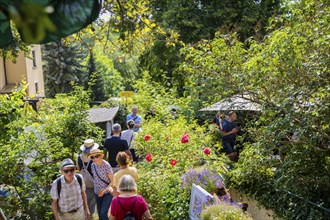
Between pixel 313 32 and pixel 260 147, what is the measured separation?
1595 mm

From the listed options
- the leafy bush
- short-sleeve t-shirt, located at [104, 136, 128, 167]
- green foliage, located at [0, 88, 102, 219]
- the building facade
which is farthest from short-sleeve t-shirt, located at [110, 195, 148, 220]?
the building facade

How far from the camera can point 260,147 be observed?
6379 millimetres

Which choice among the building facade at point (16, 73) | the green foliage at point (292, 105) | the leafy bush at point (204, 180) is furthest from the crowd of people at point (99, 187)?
the building facade at point (16, 73)

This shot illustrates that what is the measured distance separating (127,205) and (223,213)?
52.4 inches

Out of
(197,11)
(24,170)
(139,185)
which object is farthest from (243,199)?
(197,11)

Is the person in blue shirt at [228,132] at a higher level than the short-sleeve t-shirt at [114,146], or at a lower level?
lower

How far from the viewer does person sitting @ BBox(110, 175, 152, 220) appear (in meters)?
5.68

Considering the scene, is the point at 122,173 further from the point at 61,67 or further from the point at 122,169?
the point at 61,67

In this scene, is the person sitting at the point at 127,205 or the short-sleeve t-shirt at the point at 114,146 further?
the short-sleeve t-shirt at the point at 114,146

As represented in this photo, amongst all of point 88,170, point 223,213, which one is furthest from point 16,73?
point 223,213

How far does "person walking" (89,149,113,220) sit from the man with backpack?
2.28 feet

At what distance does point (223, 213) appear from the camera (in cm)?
626

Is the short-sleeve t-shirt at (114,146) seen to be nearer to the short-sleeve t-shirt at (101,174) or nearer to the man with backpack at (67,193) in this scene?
the short-sleeve t-shirt at (101,174)

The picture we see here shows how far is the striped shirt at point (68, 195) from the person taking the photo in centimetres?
663
